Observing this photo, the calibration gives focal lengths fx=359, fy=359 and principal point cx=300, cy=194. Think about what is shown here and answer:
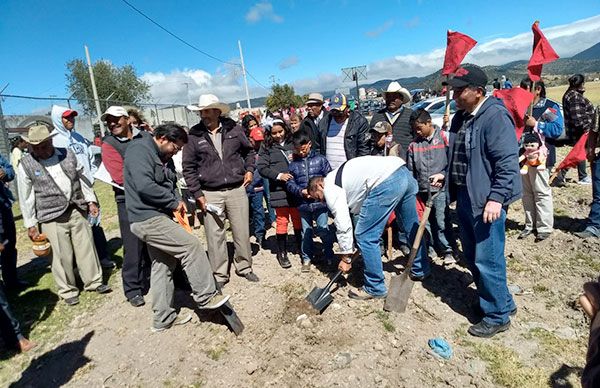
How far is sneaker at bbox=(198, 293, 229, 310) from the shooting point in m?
3.31

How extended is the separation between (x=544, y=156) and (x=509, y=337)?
8.48 feet

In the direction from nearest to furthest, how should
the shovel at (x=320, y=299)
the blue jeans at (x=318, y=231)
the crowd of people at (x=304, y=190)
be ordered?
the crowd of people at (x=304, y=190) < the shovel at (x=320, y=299) < the blue jeans at (x=318, y=231)

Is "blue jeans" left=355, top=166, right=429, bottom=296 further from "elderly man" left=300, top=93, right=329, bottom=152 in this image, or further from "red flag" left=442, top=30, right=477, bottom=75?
"elderly man" left=300, top=93, right=329, bottom=152

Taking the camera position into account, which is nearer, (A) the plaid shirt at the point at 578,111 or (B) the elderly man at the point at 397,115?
(B) the elderly man at the point at 397,115

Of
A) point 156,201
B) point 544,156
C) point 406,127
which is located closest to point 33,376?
point 156,201

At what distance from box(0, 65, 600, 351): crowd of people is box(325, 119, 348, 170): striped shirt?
2cm

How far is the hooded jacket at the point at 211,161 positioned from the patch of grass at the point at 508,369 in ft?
9.54

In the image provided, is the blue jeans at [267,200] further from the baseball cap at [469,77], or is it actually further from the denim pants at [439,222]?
the baseball cap at [469,77]

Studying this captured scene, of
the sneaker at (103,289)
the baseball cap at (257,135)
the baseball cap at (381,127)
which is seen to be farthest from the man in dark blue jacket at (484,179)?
the sneaker at (103,289)

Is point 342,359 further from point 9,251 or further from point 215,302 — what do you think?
point 9,251

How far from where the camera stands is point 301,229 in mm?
4863

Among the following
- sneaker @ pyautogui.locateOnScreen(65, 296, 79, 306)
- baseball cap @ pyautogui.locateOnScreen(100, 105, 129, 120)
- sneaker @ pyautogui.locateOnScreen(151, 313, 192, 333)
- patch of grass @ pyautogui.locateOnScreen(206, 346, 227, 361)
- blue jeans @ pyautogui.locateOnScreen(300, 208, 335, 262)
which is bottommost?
patch of grass @ pyautogui.locateOnScreen(206, 346, 227, 361)

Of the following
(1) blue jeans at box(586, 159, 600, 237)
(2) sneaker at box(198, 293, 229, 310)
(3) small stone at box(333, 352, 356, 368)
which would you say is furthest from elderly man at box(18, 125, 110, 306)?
(1) blue jeans at box(586, 159, 600, 237)

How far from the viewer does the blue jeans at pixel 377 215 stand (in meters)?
3.47
